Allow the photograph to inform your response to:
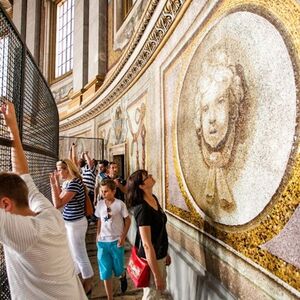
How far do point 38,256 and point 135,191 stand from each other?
1486mm

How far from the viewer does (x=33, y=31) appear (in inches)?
749

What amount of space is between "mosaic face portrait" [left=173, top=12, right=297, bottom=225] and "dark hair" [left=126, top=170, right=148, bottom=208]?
67cm

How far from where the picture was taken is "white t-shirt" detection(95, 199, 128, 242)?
3.90 metres

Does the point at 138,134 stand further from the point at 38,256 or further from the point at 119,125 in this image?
the point at 38,256

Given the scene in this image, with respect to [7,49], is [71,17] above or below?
above

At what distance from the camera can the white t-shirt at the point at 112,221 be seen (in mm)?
3900

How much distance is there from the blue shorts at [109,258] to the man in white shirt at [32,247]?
210 cm

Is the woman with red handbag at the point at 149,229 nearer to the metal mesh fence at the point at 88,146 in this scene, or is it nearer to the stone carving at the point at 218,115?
the stone carving at the point at 218,115

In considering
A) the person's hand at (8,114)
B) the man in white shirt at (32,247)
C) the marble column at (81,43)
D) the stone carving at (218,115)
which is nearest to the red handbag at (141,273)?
the stone carving at (218,115)

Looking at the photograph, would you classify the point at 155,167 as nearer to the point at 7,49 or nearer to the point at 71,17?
the point at 7,49

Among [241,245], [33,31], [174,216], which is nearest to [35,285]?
[241,245]

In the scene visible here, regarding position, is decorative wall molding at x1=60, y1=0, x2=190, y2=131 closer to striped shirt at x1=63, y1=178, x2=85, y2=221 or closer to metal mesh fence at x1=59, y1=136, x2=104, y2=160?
metal mesh fence at x1=59, y1=136, x2=104, y2=160

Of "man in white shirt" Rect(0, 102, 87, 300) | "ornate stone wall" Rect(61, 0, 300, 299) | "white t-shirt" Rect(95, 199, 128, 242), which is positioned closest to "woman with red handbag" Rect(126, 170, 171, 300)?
"ornate stone wall" Rect(61, 0, 300, 299)

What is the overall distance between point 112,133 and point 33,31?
43.3ft
